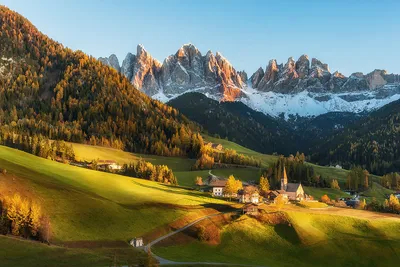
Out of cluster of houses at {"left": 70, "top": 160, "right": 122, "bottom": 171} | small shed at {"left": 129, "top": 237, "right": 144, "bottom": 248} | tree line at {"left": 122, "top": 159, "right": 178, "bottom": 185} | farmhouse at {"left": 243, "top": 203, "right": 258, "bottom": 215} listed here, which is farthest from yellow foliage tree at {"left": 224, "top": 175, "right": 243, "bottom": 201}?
small shed at {"left": 129, "top": 237, "right": 144, "bottom": 248}

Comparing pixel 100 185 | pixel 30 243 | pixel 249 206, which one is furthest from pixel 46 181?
pixel 249 206

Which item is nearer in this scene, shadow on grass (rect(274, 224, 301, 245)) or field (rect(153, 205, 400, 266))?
field (rect(153, 205, 400, 266))

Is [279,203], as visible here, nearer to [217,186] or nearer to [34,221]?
[217,186]

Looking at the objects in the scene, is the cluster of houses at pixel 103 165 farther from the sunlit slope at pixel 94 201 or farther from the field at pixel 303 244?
the field at pixel 303 244

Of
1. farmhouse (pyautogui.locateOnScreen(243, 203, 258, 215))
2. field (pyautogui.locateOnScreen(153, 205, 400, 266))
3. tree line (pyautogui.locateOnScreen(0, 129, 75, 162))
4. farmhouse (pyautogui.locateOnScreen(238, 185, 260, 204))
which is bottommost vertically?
field (pyautogui.locateOnScreen(153, 205, 400, 266))

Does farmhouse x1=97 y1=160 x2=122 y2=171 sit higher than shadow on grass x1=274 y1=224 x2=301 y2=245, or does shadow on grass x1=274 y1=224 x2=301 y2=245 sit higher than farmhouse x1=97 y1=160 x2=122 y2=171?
farmhouse x1=97 y1=160 x2=122 y2=171

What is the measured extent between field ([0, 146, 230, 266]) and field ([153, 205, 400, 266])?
1072 cm

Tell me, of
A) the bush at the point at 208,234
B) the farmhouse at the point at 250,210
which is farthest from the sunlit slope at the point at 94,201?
the farmhouse at the point at 250,210

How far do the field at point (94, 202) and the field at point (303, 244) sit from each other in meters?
10.7

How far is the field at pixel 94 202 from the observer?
87.5 meters

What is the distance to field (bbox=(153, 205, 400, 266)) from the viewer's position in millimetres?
93994

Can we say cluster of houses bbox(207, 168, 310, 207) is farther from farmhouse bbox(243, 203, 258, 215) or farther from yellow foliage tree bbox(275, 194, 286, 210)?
farmhouse bbox(243, 203, 258, 215)

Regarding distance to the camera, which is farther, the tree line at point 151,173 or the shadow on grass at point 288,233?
the tree line at point 151,173

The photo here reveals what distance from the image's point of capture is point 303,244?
107m
